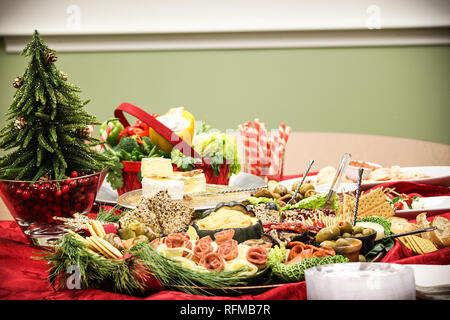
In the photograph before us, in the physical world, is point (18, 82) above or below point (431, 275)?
above

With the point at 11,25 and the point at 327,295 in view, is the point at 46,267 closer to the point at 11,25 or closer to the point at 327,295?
the point at 327,295

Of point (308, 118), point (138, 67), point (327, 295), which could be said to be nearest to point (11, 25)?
point (138, 67)

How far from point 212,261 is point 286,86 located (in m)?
2.78

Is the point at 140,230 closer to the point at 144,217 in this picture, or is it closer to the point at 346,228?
the point at 144,217

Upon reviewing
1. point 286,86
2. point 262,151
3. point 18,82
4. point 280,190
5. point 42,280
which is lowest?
point 42,280

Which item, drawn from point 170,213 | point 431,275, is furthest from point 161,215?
point 431,275

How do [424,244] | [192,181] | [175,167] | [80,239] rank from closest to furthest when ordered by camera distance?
[80,239] < [424,244] < [192,181] < [175,167]

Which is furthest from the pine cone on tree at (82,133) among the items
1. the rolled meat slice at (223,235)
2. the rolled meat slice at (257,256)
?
the rolled meat slice at (257,256)

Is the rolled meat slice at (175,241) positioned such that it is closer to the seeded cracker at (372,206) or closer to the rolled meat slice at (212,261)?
the rolled meat slice at (212,261)

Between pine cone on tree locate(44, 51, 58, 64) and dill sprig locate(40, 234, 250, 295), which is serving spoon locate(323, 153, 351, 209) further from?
pine cone on tree locate(44, 51, 58, 64)

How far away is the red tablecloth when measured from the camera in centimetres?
76

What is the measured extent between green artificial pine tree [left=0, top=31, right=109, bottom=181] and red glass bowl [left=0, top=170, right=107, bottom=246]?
4 cm

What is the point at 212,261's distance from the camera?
0.84 meters
